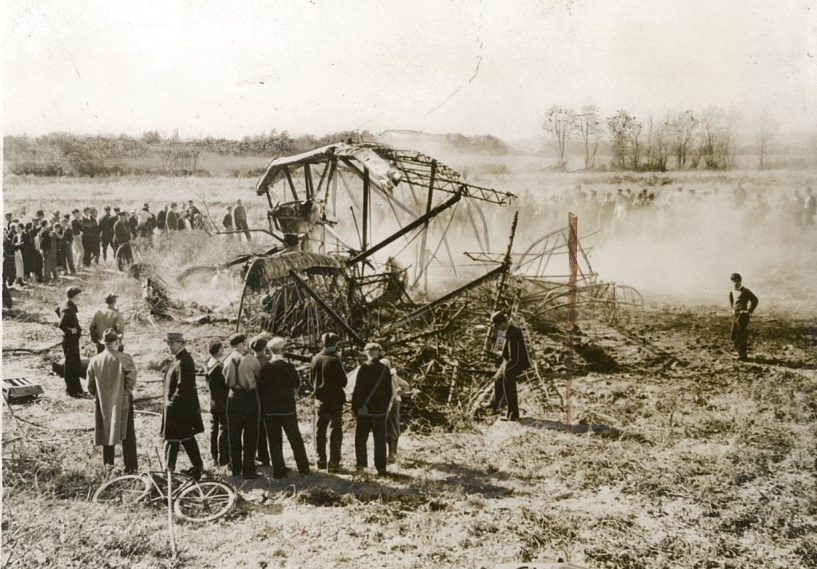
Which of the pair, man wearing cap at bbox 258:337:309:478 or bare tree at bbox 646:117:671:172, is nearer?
man wearing cap at bbox 258:337:309:478

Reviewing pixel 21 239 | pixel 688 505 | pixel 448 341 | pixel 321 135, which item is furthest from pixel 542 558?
pixel 21 239

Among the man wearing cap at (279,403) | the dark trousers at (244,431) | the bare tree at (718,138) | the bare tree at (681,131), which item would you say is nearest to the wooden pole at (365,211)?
the man wearing cap at (279,403)

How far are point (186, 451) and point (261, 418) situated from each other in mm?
630

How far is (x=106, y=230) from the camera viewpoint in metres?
5.23

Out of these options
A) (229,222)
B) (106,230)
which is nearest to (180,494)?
(229,222)

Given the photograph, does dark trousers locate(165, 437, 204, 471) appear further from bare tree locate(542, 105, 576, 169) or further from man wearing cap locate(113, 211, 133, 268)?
bare tree locate(542, 105, 576, 169)

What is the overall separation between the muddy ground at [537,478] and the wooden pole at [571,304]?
0.20ft

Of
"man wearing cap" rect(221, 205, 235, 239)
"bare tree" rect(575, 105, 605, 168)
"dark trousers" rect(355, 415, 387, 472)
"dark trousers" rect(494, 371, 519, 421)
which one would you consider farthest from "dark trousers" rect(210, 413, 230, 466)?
"bare tree" rect(575, 105, 605, 168)

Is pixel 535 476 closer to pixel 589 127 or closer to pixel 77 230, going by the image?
pixel 589 127

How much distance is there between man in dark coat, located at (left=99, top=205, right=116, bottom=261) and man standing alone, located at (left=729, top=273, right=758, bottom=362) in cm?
517

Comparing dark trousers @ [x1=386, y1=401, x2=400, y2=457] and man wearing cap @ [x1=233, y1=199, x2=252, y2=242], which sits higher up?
man wearing cap @ [x1=233, y1=199, x2=252, y2=242]

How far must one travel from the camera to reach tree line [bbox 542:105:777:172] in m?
4.60

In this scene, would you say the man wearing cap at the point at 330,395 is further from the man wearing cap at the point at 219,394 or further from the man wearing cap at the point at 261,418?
the man wearing cap at the point at 219,394

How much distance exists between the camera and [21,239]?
512cm
